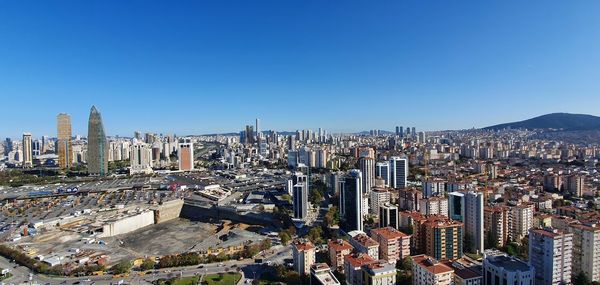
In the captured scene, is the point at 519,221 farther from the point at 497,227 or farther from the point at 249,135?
the point at 249,135

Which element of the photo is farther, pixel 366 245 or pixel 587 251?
pixel 366 245

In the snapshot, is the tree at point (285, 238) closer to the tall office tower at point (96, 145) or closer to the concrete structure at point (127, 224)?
the concrete structure at point (127, 224)

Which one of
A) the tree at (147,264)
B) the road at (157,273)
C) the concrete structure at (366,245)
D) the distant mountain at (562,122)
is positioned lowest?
the road at (157,273)

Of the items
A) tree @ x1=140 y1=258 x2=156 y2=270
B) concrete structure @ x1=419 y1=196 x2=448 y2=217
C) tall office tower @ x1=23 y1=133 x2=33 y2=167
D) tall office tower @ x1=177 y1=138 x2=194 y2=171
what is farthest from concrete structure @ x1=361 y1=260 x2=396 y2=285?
tall office tower @ x1=23 y1=133 x2=33 y2=167

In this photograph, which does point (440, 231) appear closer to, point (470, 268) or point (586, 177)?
point (470, 268)

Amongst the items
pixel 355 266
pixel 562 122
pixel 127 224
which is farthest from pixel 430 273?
pixel 562 122

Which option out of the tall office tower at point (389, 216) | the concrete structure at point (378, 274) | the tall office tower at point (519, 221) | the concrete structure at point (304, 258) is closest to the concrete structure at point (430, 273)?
the concrete structure at point (378, 274)

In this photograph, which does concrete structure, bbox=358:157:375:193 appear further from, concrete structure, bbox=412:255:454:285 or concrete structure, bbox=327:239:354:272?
concrete structure, bbox=412:255:454:285
